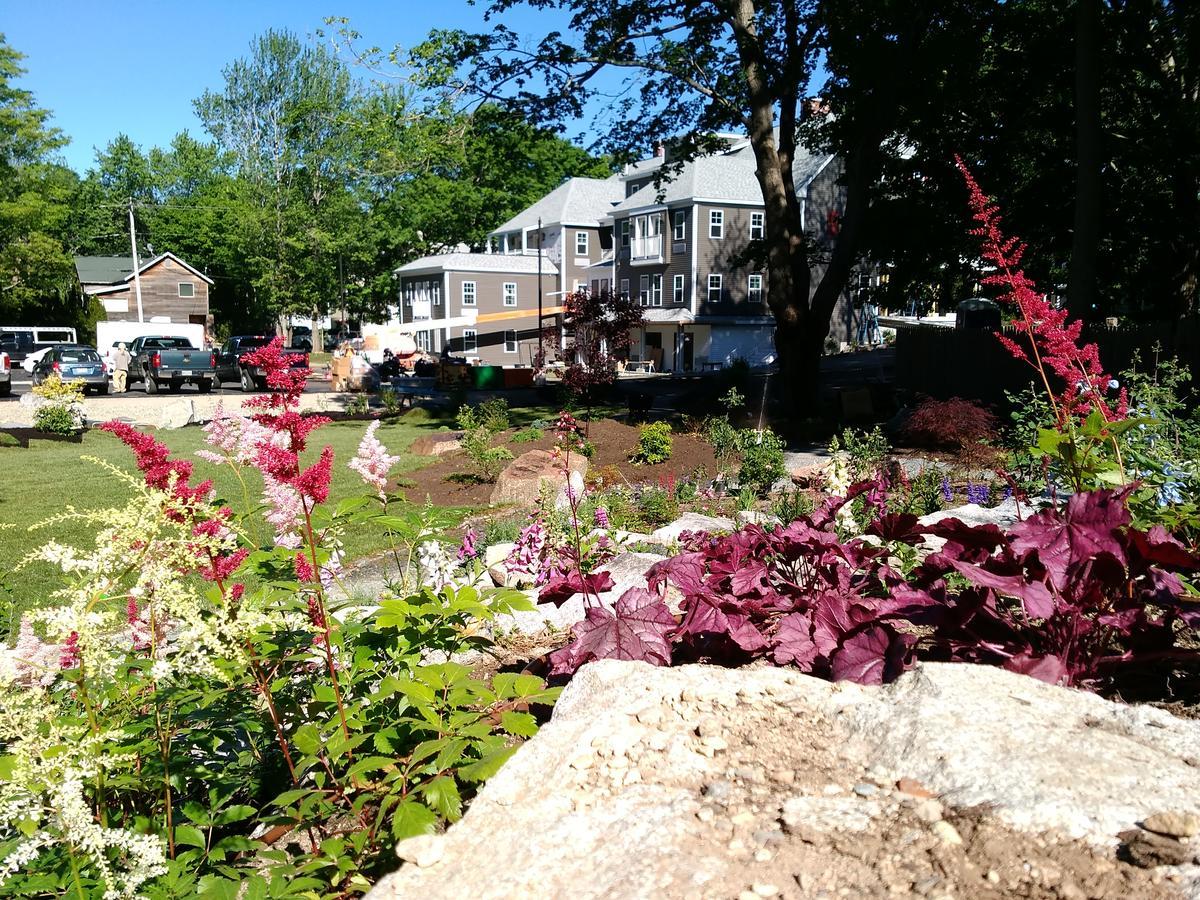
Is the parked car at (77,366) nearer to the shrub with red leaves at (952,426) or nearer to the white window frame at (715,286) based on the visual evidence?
the white window frame at (715,286)

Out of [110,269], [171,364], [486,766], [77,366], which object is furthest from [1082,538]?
[110,269]

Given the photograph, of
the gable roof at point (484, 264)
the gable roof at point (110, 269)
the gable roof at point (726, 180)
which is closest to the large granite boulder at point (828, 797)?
the gable roof at point (726, 180)

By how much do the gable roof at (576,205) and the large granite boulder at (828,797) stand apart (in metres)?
56.7

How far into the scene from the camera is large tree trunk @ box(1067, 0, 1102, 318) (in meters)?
12.8

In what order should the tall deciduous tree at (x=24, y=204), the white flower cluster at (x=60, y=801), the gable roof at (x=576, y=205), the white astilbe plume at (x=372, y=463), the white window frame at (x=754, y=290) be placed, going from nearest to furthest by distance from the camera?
the white flower cluster at (x=60, y=801) → the white astilbe plume at (x=372, y=463) → the tall deciduous tree at (x=24, y=204) → the white window frame at (x=754, y=290) → the gable roof at (x=576, y=205)

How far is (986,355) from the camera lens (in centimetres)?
A: 2012

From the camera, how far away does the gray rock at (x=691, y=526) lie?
639 cm

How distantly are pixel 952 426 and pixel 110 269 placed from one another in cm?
6433

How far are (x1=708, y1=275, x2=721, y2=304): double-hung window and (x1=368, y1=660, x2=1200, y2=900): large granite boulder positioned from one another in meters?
46.0

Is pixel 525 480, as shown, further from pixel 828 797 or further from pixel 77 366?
pixel 77 366

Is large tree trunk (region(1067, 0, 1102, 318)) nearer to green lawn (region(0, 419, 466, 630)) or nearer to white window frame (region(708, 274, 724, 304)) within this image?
green lawn (region(0, 419, 466, 630))

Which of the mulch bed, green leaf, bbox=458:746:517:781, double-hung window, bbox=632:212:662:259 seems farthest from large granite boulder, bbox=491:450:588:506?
double-hung window, bbox=632:212:662:259

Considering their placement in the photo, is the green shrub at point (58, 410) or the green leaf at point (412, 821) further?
the green shrub at point (58, 410)

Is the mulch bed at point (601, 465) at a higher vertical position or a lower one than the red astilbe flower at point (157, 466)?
lower
